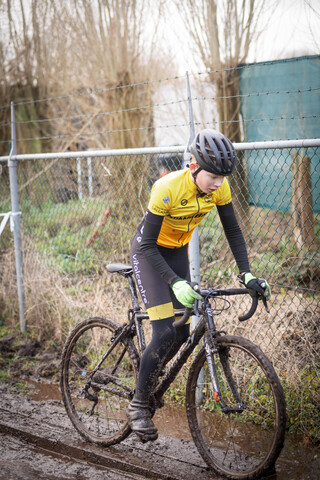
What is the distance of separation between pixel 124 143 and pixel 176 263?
6.86m

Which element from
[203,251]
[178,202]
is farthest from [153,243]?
[203,251]

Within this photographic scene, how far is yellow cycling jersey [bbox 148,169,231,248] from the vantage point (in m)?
3.44

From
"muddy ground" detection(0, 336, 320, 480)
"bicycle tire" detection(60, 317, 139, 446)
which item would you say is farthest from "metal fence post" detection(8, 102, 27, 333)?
"bicycle tire" detection(60, 317, 139, 446)

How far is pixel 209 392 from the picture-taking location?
469cm

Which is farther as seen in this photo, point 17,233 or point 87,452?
point 17,233

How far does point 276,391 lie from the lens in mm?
3180

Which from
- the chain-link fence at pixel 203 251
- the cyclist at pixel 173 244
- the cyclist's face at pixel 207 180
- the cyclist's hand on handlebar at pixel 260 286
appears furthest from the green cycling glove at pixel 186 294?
the chain-link fence at pixel 203 251

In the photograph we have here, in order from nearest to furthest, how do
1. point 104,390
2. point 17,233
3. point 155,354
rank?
point 155,354, point 104,390, point 17,233

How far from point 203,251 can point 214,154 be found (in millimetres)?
3155

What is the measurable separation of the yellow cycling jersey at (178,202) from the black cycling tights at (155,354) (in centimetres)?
56

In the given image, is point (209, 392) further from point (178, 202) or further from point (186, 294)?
point (178, 202)

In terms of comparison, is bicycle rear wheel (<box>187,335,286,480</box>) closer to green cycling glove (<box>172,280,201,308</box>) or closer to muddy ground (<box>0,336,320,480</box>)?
muddy ground (<box>0,336,320,480</box>)

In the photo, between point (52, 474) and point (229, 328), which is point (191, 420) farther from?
point (229, 328)

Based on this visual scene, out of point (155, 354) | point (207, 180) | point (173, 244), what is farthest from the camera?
point (173, 244)
